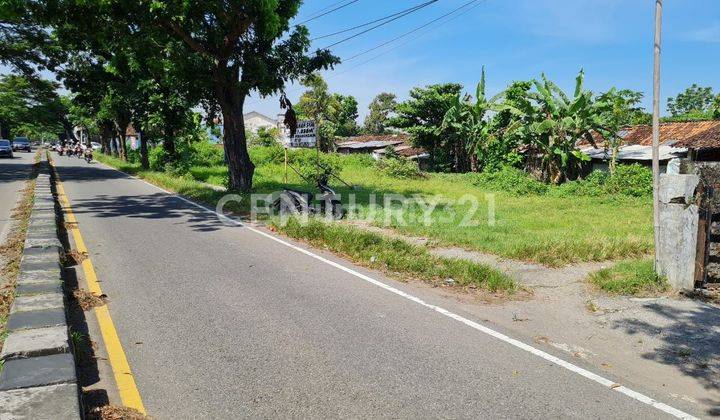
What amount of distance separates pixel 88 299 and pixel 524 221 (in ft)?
34.4

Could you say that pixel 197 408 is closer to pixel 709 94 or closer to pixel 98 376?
pixel 98 376

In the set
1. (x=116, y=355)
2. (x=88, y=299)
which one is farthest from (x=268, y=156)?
(x=116, y=355)

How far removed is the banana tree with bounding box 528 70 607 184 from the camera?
22500mm

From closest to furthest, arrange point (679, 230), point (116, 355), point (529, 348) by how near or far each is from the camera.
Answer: point (116, 355) → point (529, 348) → point (679, 230)

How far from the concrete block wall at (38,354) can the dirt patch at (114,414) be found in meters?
0.20

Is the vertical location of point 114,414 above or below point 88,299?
below

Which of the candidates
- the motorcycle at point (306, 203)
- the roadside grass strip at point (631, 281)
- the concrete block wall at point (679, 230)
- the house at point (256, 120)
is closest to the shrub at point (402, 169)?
the motorcycle at point (306, 203)

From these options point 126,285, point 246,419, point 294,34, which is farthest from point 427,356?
point 294,34

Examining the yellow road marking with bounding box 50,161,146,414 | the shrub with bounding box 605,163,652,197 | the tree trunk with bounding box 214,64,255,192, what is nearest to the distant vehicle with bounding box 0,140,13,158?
the tree trunk with bounding box 214,64,255,192

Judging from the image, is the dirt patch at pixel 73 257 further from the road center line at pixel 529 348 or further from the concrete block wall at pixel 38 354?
the road center line at pixel 529 348

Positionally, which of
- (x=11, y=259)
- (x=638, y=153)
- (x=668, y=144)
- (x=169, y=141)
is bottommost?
(x=11, y=259)

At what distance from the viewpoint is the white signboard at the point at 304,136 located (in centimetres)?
1769

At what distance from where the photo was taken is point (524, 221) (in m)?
13.2

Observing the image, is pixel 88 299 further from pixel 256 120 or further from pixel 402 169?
pixel 256 120
